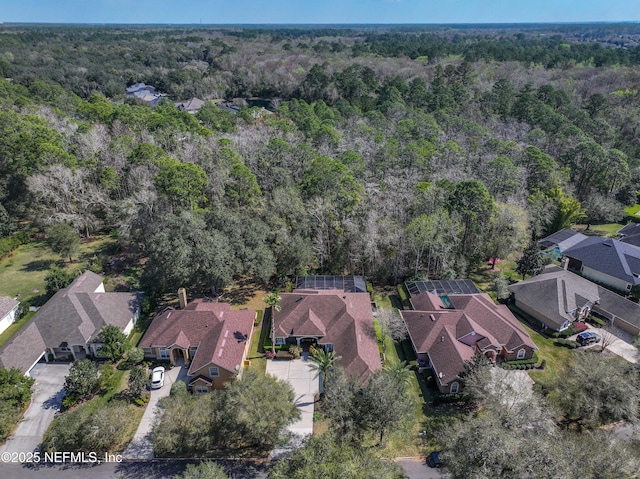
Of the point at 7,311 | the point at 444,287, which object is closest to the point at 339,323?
the point at 444,287

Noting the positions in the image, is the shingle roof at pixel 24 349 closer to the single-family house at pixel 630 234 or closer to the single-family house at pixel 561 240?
the single-family house at pixel 561 240

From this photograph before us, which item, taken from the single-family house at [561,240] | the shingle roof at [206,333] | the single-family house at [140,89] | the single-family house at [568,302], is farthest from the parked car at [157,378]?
the single-family house at [140,89]

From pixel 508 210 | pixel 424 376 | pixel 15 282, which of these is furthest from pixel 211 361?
pixel 508 210

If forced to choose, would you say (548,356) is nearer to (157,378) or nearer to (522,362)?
(522,362)

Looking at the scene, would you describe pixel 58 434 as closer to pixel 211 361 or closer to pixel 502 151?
pixel 211 361

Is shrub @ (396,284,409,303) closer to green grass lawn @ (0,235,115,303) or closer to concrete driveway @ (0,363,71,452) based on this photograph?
concrete driveway @ (0,363,71,452)
